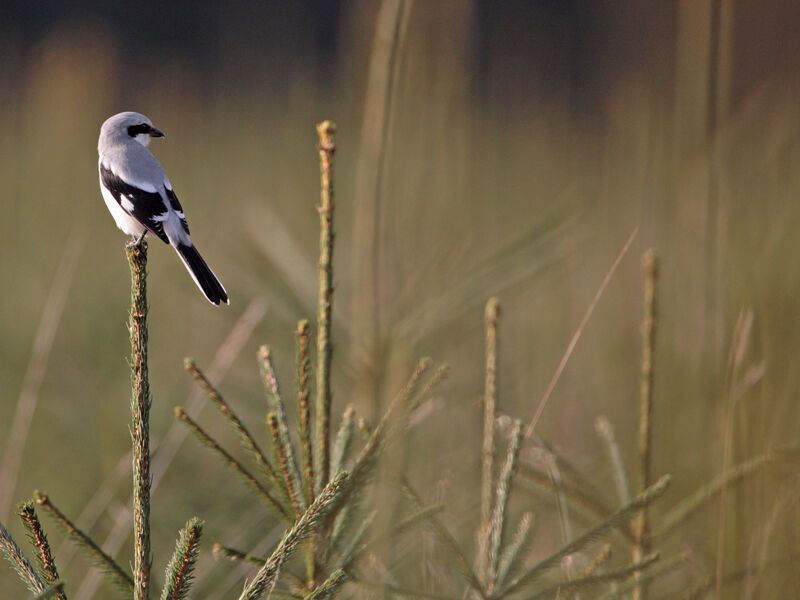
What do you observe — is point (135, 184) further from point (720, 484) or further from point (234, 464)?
point (720, 484)

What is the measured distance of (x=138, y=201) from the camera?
3.63 feet

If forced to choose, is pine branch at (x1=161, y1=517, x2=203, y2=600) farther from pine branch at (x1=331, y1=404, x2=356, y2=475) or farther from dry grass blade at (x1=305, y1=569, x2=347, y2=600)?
pine branch at (x1=331, y1=404, x2=356, y2=475)

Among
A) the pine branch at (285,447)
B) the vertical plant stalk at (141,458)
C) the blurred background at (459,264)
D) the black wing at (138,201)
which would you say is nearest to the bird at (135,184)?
the black wing at (138,201)

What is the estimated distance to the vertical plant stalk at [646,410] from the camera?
87 cm

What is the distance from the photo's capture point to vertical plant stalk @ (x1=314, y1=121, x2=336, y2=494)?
26.3 inches

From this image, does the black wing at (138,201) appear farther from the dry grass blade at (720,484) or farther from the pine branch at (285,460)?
the dry grass blade at (720,484)

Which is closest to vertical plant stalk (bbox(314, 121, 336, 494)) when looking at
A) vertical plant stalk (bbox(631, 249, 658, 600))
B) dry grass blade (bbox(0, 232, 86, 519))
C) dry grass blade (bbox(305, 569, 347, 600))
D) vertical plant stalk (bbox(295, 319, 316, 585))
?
vertical plant stalk (bbox(295, 319, 316, 585))

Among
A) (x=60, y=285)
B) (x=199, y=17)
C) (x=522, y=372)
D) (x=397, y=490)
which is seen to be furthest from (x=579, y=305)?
(x=199, y=17)

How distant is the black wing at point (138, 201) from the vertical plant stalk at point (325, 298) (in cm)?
49

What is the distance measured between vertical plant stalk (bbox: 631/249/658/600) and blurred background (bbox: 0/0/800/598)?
0.07 meters

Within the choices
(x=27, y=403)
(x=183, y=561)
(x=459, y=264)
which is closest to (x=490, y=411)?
(x=183, y=561)

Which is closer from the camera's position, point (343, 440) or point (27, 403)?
point (343, 440)

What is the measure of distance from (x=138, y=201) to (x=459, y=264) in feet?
1.49

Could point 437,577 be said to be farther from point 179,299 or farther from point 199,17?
point 199,17
